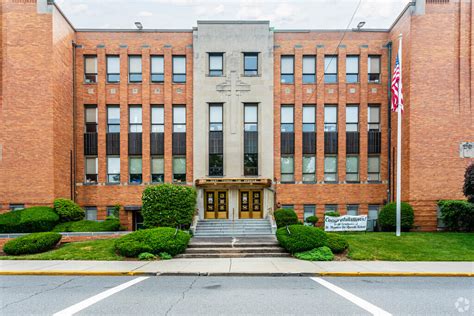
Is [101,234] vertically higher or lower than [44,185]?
lower

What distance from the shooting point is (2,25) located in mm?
18141

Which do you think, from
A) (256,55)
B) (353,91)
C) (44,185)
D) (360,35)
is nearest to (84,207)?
(44,185)

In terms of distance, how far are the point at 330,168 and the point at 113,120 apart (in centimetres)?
1593

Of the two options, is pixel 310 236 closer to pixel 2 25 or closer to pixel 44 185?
pixel 44 185

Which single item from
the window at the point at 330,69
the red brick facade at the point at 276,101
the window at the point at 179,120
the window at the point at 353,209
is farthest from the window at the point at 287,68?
the window at the point at 353,209

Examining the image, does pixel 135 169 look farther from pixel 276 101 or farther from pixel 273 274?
pixel 273 274

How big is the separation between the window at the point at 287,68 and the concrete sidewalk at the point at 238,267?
1337 cm

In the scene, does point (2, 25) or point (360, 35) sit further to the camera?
point (360, 35)

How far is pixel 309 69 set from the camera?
21.0 metres

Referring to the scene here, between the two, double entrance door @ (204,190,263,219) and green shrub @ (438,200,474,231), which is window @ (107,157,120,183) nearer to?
double entrance door @ (204,190,263,219)

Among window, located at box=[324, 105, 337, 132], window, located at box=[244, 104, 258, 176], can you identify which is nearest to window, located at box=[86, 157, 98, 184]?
window, located at box=[244, 104, 258, 176]

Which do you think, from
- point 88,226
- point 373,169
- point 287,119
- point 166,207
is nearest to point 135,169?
point 88,226

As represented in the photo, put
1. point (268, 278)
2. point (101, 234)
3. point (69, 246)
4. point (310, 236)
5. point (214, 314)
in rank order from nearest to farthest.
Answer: point (214, 314)
point (268, 278)
point (310, 236)
point (69, 246)
point (101, 234)

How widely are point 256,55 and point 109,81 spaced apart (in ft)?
35.1
